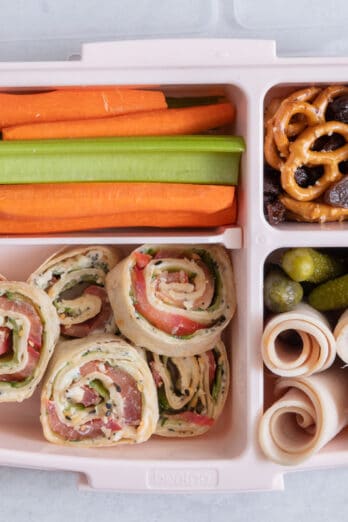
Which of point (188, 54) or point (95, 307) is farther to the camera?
point (95, 307)

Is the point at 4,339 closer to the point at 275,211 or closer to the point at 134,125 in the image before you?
the point at 134,125

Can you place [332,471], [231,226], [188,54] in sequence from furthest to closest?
[332,471] < [231,226] < [188,54]

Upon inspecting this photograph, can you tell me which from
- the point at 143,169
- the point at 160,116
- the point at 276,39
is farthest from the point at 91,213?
the point at 276,39

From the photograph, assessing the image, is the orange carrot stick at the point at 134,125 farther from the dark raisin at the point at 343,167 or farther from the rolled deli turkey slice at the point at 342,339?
the rolled deli turkey slice at the point at 342,339

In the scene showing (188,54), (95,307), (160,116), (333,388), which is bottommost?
(333,388)

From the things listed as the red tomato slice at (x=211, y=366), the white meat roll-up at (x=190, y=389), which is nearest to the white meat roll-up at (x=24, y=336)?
the white meat roll-up at (x=190, y=389)

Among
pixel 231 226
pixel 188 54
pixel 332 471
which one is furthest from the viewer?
pixel 332 471

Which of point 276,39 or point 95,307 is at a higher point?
point 276,39

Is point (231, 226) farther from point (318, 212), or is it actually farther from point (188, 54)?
point (188, 54)
